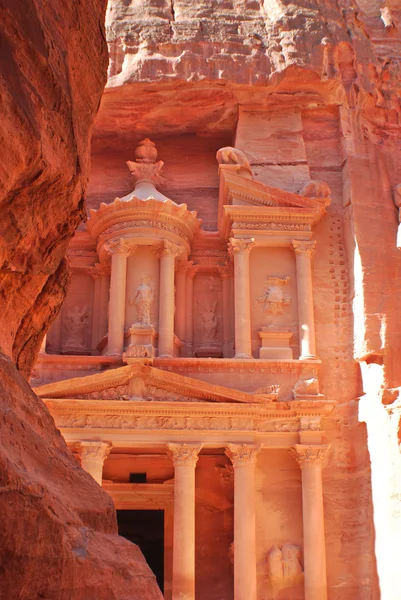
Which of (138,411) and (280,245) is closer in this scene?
(138,411)

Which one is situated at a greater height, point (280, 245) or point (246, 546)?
point (280, 245)

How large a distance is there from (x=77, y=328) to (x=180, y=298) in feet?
8.38

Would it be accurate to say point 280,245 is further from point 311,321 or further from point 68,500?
point 68,500

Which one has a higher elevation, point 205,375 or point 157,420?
point 205,375

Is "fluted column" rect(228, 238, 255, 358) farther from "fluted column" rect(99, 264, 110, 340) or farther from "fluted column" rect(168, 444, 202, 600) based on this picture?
"fluted column" rect(99, 264, 110, 340)

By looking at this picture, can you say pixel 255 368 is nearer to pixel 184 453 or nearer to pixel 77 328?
pixel 184 453

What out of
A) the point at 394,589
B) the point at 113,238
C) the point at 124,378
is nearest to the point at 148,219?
the point at 113,238

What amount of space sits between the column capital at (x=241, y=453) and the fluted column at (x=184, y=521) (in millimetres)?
613

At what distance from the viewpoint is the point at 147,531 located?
1788 cm

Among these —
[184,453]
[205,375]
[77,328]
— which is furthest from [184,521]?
[77,328]

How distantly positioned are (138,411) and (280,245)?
5.25m

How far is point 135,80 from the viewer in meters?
18.6

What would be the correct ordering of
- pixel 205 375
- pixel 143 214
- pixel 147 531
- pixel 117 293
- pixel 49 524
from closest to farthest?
Result: 1. pixel 49 524
2. pixel 205 375
3. pixel 117 293
4. pixel 143 214
5. pixel 147 531

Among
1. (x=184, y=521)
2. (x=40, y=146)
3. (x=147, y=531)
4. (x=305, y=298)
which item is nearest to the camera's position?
(x=40, y=146)
